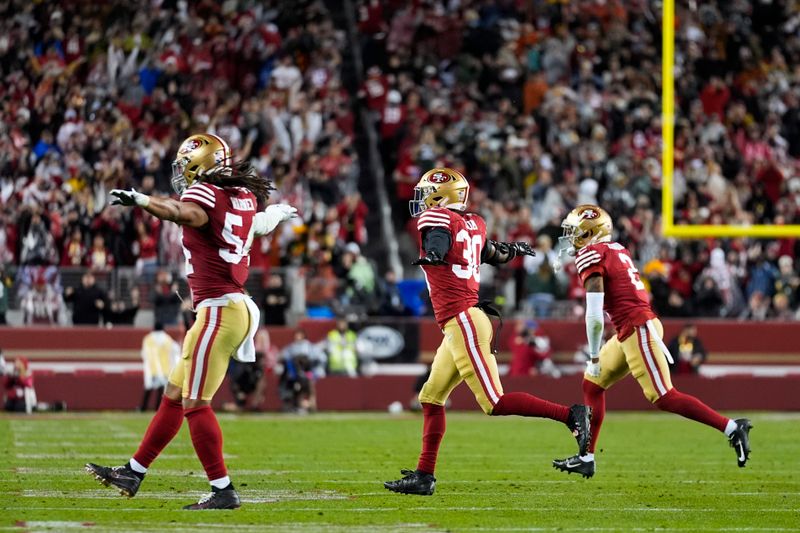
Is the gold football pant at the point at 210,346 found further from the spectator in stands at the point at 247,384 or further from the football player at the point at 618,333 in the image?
the spectator in stands at the point at 247,384

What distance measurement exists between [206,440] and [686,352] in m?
12.4

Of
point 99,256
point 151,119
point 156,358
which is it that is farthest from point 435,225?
point 151,119

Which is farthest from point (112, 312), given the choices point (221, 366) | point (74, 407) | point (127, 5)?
point (221, 366)

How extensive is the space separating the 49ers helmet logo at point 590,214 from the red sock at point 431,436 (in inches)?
68.4

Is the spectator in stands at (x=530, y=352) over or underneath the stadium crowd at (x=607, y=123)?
underneath

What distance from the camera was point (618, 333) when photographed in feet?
31.1

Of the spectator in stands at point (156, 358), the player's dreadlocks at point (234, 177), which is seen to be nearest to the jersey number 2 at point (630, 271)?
the player's dreadlocks at point (234, 177)

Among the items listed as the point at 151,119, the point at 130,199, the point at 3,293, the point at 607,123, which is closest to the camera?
the point at 130,199

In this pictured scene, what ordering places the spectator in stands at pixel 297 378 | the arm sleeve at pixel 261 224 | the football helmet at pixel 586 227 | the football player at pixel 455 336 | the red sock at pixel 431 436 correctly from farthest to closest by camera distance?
the spectator in stands at pixel 297 378 → the football helmet at pixel 586 227 → the red sock at pixel 431 436 → the football player at pixel 455 336 → the arm sleeve at pixel 261 224

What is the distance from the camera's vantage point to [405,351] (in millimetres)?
19266

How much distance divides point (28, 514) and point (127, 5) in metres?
15.2

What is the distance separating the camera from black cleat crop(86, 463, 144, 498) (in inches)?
306

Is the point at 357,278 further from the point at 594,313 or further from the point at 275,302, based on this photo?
the point at 594,313

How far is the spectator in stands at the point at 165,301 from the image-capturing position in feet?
59.5
